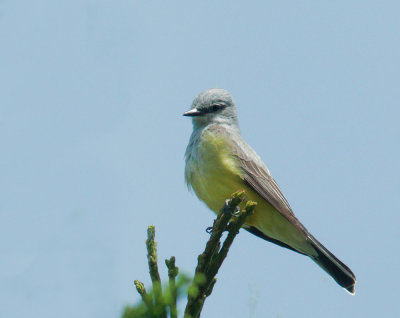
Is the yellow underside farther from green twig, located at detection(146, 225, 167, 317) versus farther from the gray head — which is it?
green twig, located at detection(146, 225, 167, 317)

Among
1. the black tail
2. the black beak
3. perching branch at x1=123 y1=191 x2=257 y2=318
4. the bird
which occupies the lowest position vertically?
perching branch at x1=123 y1=191 x2=257 y2=318

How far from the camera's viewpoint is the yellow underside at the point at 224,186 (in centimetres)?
544

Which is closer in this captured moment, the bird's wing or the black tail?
the black tail

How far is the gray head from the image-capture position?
6590 mm

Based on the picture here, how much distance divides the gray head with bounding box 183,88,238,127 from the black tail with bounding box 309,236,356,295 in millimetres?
1968

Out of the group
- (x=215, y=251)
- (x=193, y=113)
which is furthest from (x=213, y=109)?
(x=215, y=251)

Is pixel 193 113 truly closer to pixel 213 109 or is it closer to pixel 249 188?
pixel 213 109

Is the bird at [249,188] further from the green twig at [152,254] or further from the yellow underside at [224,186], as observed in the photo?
the green twig at [152,254]

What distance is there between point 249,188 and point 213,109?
154 cm

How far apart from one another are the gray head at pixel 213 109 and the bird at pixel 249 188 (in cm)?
36

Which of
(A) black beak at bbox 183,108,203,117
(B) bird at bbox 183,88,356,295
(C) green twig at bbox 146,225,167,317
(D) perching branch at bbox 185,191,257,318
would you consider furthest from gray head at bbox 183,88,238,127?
(C) green twig at bbox 146,225,167,317

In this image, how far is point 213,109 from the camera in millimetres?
6684

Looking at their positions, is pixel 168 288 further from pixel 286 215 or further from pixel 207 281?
pixel 286 215

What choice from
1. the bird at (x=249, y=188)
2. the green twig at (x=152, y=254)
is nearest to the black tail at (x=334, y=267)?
the bird at (x=249, y=188)
